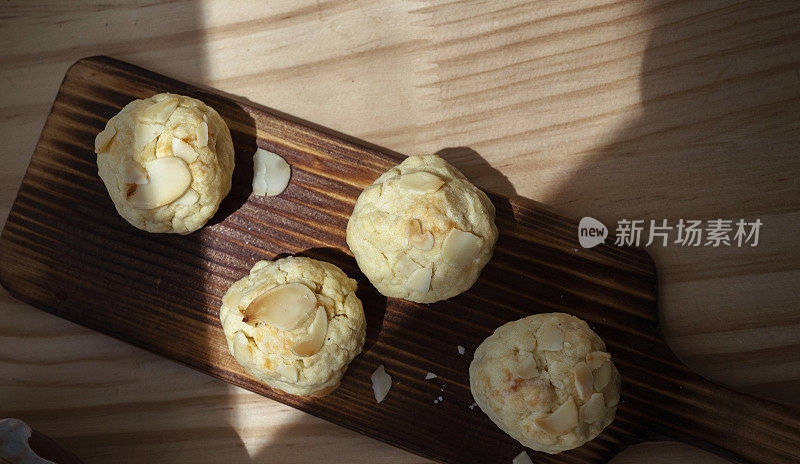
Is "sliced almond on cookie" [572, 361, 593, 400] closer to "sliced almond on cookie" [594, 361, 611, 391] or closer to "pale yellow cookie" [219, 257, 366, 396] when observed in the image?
"sliced almond on cookie" [594, 361, 611, 391]

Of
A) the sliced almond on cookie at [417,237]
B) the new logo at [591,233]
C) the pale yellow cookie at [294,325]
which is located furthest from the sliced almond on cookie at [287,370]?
the new logo at [591,233]

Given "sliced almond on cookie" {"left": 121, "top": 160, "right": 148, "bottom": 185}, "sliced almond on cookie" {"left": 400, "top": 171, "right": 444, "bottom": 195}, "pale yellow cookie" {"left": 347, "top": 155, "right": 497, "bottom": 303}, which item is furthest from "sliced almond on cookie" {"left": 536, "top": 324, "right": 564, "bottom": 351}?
"sliced almond on cookie" {"left": 121, "top": 160, "right": 148, "bottom": 185}

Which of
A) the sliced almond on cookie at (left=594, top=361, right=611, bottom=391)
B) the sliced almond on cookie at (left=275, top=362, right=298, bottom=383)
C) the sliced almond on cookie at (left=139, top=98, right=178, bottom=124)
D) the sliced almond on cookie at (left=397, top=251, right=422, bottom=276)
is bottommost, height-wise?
the sliced almond on cookie at (left=594, top=361, right=611, bottom=391)

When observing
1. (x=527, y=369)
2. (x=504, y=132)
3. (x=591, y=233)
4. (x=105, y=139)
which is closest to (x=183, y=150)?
(x=105, y=139)

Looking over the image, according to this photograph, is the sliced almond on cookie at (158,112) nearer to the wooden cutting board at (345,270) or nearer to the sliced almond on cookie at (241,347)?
the wooden cutting board at (345,270)

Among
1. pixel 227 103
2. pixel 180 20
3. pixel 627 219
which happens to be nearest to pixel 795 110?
pixel 627 219

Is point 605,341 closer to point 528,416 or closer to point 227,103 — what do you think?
point 528,416
